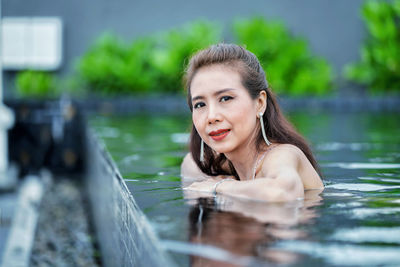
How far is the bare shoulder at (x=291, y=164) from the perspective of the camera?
7.95ft

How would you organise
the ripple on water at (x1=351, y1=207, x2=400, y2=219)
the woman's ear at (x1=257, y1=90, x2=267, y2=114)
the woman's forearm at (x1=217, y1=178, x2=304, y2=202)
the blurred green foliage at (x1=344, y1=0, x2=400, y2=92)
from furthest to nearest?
the blurred green foliage at (x1=344, y1=0, x2=400, y2=92)
the woman's ear at (x1=257, y1=90, x2=267, y2=114)
the woman's forearm at (x1=217, y1=178, x2=304, y2=202)
the ripple on water at (x1=351, y1=207, x2=400, y2=219)

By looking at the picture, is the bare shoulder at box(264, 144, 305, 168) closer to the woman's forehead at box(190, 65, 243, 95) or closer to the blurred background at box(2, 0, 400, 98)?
the woman's forehead at box(190, 65, 243, 95)

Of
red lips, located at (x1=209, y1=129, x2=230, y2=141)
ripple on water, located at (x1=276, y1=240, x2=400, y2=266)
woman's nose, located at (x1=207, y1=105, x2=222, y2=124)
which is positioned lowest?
ripple on water, located at (x1=276, y1=240, x2=400, y2=266)

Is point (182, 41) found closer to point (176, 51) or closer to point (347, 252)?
point (176, 51)

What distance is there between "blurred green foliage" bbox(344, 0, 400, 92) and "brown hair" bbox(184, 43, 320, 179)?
378 inches

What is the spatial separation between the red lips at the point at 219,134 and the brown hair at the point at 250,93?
19cm

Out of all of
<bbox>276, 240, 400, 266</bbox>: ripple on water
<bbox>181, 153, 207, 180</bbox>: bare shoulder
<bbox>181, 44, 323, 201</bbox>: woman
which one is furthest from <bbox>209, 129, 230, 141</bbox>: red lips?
<bbox>276, 240, 400, 266</bbox>: ripple on water

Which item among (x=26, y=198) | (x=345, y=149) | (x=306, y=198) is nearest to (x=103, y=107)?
(x=26, y=198)

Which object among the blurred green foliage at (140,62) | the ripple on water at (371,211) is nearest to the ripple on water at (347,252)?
the ripple on water at (371,211)

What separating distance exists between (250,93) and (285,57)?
31.2ft

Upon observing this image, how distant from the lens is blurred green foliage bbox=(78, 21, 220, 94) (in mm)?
11266

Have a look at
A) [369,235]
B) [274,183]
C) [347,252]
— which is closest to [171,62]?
[274,183]

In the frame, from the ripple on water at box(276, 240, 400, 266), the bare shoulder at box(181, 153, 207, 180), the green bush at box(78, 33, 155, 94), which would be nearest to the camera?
the ripple on water at box(276, 240, 400, 266)

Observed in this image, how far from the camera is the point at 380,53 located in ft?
39.5
